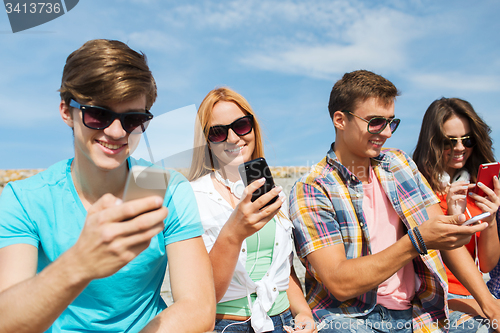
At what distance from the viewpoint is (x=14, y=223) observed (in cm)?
163

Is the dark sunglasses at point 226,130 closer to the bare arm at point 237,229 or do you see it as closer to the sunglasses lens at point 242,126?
the sunglasses lens at point 242,126

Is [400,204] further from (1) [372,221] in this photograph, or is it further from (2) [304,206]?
(2) [304,206]

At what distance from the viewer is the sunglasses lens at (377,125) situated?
2.95m

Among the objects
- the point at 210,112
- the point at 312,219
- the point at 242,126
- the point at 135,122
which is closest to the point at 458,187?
the point at 312,219

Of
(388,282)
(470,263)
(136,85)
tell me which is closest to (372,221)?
(388,282)

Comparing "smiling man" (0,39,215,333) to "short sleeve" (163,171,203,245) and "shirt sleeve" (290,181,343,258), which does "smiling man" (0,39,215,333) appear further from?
"shirt sleeve" (290,181,343,258)

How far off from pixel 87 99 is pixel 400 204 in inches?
91.7

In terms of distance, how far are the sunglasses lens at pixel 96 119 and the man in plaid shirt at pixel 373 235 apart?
162 cm

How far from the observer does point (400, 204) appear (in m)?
2.80

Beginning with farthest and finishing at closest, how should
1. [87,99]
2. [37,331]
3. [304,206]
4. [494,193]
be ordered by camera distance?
[494,193] < [304,206] < [87,99] < [37,331]

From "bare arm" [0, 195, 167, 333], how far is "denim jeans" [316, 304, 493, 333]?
1.86 metres

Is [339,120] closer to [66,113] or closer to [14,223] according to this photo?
[66,113]

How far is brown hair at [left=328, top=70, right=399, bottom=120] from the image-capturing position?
9.86 ft

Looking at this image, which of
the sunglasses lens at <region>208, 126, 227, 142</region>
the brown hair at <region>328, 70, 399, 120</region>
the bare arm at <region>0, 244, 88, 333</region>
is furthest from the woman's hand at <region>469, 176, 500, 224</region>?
the bare arm at <region>0, 244, 88, 333</region>
